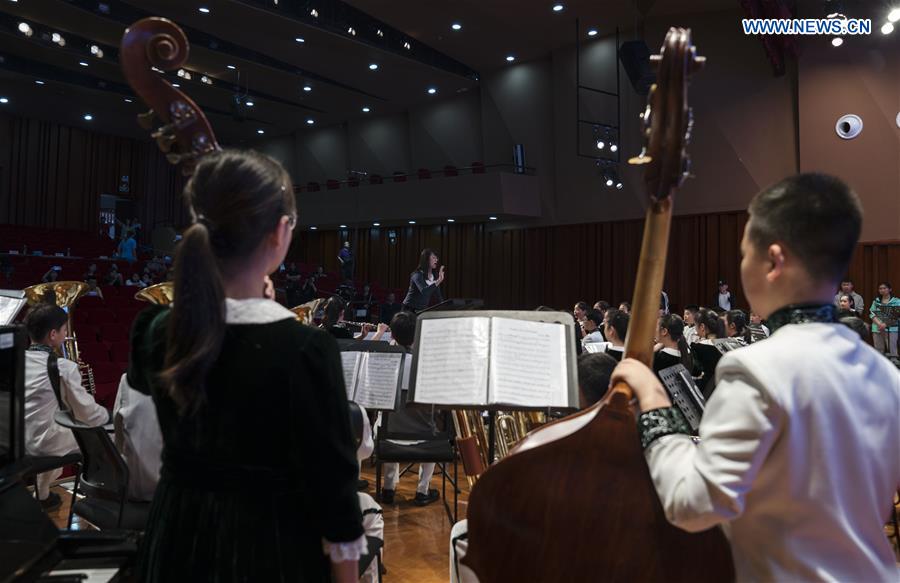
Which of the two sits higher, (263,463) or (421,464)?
(263,463)

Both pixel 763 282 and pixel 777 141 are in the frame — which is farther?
pixel 777 141

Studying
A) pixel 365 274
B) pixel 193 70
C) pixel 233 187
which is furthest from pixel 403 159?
pixel 233 187

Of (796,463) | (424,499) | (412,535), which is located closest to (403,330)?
(424,499)

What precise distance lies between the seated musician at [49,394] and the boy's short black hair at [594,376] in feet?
8.67

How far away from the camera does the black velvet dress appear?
1149 millimetres

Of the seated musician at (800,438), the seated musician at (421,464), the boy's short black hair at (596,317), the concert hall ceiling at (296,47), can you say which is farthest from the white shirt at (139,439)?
the concert hall ceiling at (296,47)

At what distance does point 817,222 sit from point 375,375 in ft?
9.75

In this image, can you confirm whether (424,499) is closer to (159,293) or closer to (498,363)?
(498,363)

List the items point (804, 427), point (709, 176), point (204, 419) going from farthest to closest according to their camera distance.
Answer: point (709, 176), point (204, 419), point (804, 427)

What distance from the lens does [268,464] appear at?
1.17 m

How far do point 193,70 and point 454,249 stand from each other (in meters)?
7.63

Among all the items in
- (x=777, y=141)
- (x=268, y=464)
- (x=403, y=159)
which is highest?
(x=403, y=159)

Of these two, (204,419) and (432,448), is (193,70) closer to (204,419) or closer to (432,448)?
(432,448)

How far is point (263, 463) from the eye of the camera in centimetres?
117
